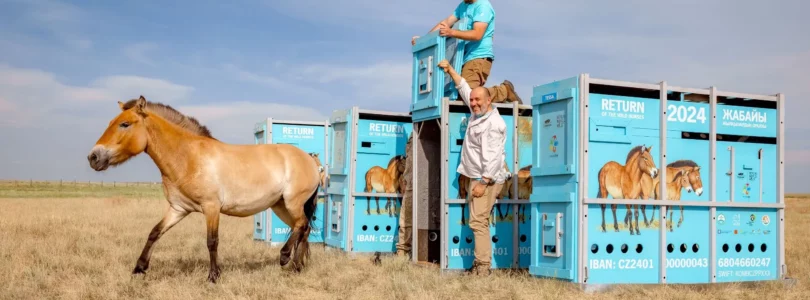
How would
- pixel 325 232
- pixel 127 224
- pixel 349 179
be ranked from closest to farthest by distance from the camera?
pixel 349 179
pixel 325 232
pixel 127 224

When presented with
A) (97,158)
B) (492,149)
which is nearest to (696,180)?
(492,149)

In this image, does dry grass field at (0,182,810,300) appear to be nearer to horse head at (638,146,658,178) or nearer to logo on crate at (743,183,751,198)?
logo on crate at (743,183,751,198)

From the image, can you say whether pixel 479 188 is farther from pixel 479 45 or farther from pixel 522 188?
pixel 479 45

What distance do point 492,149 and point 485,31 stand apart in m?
1.89

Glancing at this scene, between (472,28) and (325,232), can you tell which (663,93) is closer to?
(472,28)

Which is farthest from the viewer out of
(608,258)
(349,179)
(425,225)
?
(349,179)

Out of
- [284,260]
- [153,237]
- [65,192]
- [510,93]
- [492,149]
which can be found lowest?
[65,192]

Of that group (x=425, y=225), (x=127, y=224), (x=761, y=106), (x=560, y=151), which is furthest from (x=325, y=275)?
(x=127, y=224)

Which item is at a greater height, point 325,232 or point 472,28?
point 472,28

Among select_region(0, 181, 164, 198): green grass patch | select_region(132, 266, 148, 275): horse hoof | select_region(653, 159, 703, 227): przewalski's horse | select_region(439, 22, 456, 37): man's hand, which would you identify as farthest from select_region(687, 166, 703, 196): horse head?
select_region(0, 181, 164, 198): green grass patch

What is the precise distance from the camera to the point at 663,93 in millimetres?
8219

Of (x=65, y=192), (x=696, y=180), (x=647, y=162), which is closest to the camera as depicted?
(x=647, y=162)

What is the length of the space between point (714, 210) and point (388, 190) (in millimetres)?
5170

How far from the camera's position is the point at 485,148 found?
8.60 meters
